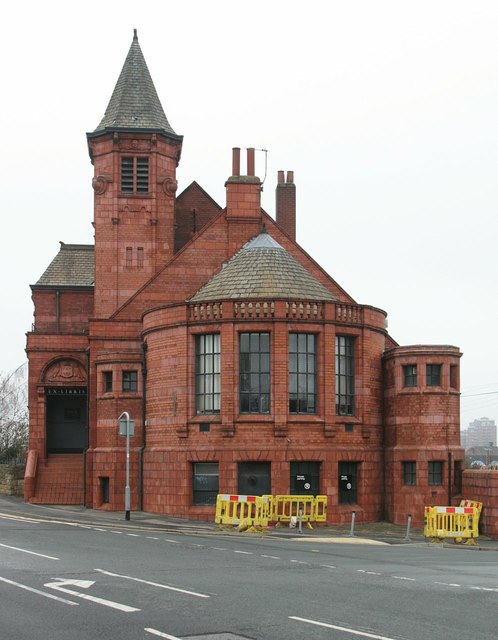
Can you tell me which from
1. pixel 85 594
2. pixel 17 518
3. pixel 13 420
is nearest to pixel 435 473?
pixel 17 518

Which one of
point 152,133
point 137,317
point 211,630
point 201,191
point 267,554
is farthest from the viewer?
point 201,191

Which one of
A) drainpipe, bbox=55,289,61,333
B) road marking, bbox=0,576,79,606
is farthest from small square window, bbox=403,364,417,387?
road marking, bbox=0,576,79,606

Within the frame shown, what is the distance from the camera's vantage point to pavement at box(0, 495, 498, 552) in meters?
32.9

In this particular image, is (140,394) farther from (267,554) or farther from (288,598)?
(288,598)

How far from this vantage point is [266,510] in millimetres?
35250

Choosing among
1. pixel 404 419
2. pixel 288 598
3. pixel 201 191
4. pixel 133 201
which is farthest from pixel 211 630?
pixel 201 191

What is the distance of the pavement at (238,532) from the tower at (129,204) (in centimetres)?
1147

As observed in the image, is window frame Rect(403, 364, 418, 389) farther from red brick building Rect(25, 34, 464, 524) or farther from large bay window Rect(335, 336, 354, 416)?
large bay window Rect(335, 336, 354, 416)

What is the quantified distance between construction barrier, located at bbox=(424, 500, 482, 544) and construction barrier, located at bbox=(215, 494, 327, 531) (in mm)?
4403

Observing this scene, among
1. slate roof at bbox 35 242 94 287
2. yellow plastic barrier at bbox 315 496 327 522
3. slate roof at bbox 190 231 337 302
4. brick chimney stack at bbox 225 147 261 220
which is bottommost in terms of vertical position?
yellow plastic barrier at bbox 315 496 327 522

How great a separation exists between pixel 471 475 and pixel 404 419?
3.70 metres

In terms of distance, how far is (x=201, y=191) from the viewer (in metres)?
54.4

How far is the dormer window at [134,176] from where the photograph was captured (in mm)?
49250

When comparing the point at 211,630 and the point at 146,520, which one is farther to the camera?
the point at 146,520
